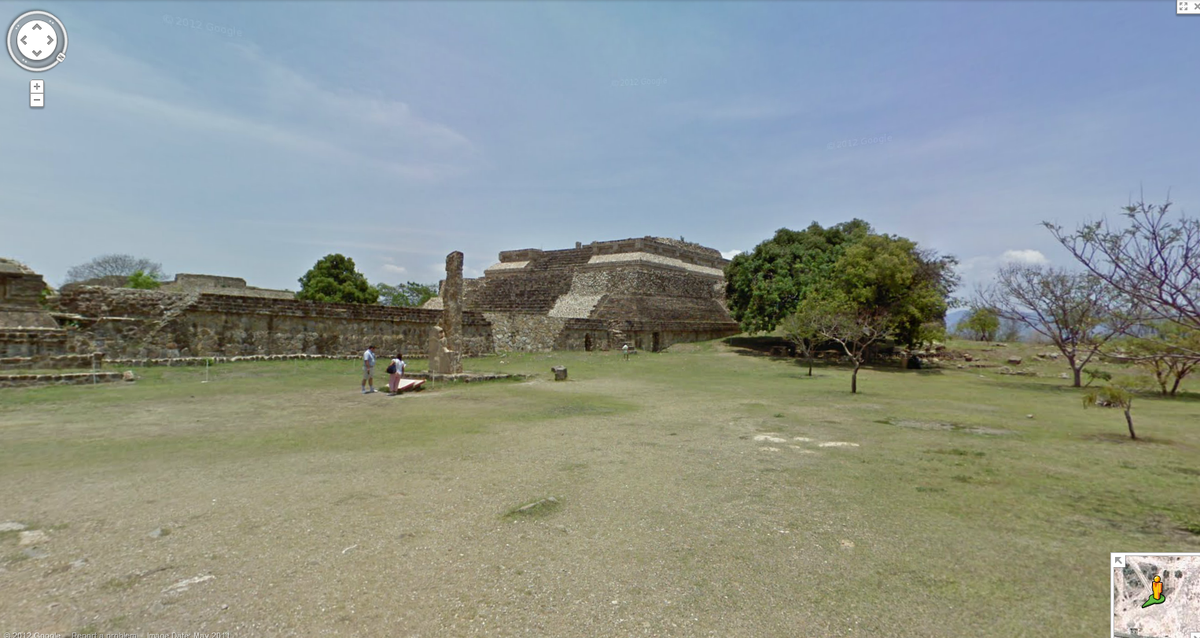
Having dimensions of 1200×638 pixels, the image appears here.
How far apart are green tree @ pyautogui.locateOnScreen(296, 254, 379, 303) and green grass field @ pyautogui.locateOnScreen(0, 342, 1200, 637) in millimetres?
29522

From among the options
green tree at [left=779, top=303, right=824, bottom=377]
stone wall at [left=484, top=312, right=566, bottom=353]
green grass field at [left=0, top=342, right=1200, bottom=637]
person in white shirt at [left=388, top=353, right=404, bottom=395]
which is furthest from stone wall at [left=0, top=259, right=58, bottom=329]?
green tree at [left=779, top=303, right=824, bottom=377]

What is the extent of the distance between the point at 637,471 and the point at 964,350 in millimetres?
28709

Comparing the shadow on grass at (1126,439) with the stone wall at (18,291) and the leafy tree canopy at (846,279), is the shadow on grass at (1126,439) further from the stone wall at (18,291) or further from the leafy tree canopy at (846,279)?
the stone wall at (18,291)

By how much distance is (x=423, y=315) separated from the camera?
21172 millimetres

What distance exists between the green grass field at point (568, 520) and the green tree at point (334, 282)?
29522mm

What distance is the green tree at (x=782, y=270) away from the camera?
2570 cm

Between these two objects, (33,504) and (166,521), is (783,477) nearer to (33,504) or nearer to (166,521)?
(166,521)

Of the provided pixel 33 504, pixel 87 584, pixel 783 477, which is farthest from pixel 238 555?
pixel 783 477

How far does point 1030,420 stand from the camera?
9.79m

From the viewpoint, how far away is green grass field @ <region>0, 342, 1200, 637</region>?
116 inches

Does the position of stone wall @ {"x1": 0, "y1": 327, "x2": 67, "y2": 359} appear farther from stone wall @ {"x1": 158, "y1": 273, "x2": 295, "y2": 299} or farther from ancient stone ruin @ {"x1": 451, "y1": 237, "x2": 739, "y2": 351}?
stone wall @ {"x1": 158, "y1": 273, "x2": 295, "y2": 299}

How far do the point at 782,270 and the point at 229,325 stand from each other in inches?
913

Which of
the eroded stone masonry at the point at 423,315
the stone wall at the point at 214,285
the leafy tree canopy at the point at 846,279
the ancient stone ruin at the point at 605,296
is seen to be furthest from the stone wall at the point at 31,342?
the leafy tree canopy at the point at 846,279

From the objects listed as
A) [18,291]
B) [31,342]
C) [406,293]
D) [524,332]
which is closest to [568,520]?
[31,342]
